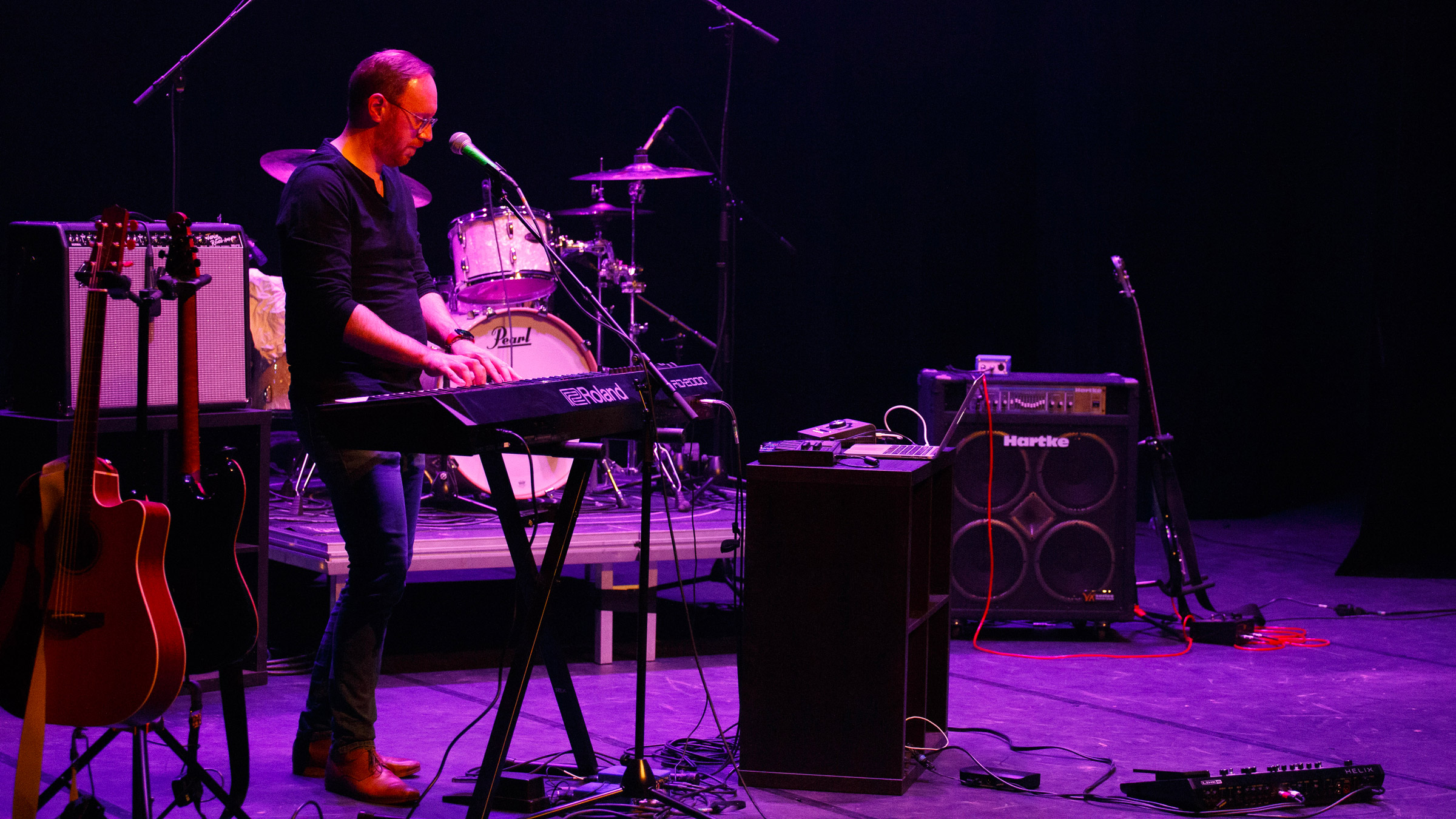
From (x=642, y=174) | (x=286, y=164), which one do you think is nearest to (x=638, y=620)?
(x=286, y=164)

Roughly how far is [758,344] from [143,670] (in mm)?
5359

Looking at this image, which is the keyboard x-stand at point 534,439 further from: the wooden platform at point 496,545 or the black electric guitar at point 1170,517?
the black electric guitar at point 1170,517

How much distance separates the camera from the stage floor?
10.8 ft

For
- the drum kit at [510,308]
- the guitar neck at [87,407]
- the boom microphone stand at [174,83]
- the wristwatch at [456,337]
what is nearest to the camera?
the guitar neck at [87,407]

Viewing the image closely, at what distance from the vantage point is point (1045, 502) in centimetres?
511

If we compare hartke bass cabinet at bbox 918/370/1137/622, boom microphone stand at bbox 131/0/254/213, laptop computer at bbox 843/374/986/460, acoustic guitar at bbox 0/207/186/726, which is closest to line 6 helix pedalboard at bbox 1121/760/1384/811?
laptop computer at bbox 843/374/986/460

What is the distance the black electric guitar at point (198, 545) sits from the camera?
2900 mm

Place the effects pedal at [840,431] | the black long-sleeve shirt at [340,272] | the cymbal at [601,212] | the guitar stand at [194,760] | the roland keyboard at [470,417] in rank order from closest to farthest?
the roland keyboard at [470,417]
the guitar stand at [194,760]
the black long-sleeve shirt at [340,272]
the effects pedal at [840,431]
the cymbal at [601,212]

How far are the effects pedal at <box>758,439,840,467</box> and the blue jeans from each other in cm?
82

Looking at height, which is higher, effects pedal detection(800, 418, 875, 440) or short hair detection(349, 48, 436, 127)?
short hair detection(349, 48, 436, 127)

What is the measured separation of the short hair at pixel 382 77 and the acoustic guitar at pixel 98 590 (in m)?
0.69

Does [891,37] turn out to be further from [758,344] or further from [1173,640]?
[1173,640]

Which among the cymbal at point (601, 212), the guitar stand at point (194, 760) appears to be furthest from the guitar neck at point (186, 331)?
the cymbal at point (601, 212)

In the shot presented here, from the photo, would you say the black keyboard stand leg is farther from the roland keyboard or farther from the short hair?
the short hair
